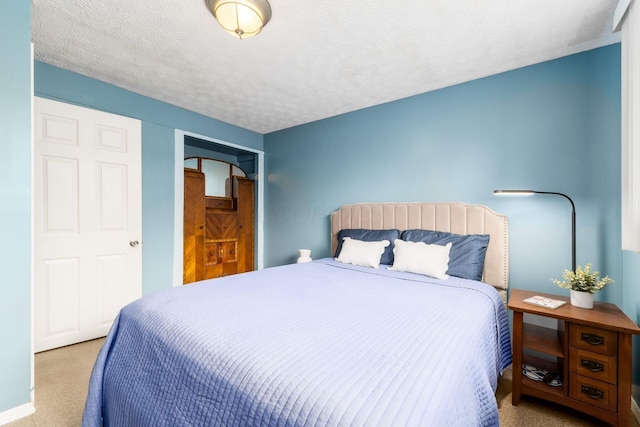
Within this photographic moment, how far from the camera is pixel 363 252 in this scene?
2.67 meters

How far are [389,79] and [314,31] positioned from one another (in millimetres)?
961

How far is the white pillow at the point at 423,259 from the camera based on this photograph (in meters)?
2.19

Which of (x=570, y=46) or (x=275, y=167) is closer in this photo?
(x=570, y=46)

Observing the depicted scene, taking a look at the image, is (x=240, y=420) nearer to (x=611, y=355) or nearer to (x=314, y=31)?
(x=611, y=355)

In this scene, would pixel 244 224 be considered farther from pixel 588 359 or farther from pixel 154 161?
pixel 588 359

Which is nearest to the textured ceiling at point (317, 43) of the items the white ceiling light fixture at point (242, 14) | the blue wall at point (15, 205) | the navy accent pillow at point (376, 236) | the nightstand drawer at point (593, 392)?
the white ceiling light fixture at point (242, 14)

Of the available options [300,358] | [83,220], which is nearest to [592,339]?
[300,358]

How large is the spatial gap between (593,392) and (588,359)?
6.8 inches

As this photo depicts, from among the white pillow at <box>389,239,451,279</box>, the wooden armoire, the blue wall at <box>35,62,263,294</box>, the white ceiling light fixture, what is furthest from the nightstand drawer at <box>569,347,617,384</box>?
the wooden armoire

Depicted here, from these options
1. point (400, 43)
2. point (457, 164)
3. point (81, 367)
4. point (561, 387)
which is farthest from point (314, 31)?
point (81, 367)

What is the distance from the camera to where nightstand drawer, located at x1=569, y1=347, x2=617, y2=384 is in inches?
58.7

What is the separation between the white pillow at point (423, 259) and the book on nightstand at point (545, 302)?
0.54 meters

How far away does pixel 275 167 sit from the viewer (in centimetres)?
428

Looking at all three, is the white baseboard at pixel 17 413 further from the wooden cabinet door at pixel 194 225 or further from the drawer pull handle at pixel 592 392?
the drawer pull handle at pixel 592 392
